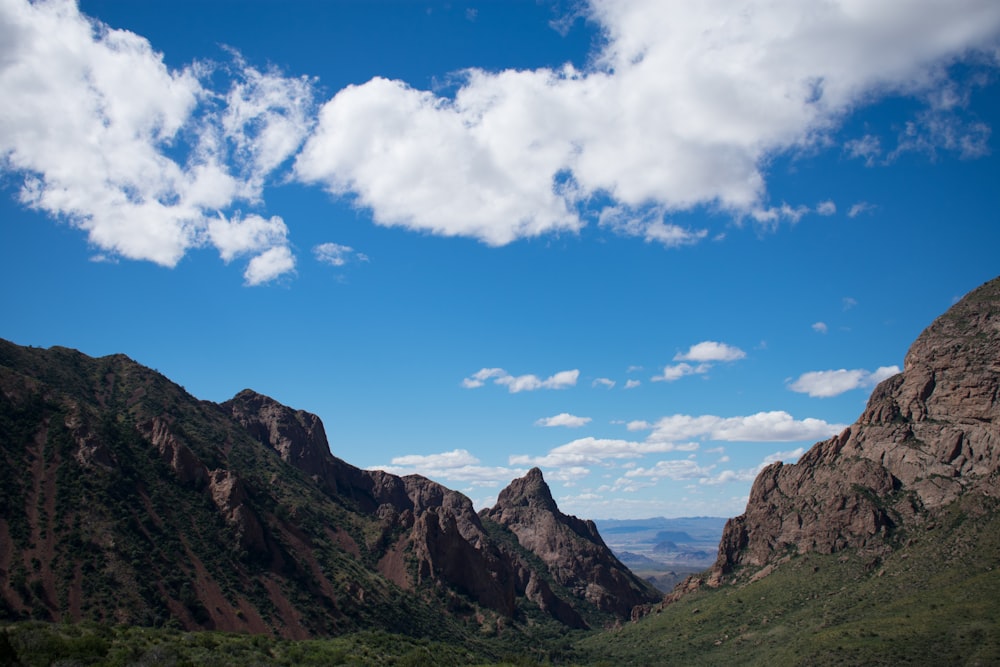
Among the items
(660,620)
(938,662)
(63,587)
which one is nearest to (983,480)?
(938,662)

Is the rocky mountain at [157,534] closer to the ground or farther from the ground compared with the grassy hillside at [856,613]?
farther from the ground

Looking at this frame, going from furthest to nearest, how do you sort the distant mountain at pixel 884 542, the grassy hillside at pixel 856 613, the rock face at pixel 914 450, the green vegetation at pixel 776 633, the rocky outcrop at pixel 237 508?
the rock face at pixel 914 450 < the rocky outcrop at pixel 237 508 < the distant mountain at pixel 884 542 < the grassy hillside at pixel 856 613 < the green vegetation at pixel 776 633

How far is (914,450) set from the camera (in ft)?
549

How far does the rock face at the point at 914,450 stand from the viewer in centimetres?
15588

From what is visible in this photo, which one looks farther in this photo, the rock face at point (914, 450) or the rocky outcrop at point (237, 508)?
the rock face at point (914, 450)

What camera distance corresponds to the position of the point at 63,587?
327 feet

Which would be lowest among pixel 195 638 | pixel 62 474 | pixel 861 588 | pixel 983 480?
pixel 861 588

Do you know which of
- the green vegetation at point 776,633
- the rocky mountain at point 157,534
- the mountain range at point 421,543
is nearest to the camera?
the green vegetation at point 776,633

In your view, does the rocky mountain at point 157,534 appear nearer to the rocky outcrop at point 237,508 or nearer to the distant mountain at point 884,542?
the rocky outcrop at point 237,508

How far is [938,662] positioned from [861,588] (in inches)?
2077

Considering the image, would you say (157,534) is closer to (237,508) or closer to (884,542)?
(237,508)

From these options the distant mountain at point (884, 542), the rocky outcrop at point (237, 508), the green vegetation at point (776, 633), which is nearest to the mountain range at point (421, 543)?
the rocky outcrop at point (237, 508)

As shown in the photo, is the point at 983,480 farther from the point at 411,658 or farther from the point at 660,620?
the point at 411,658

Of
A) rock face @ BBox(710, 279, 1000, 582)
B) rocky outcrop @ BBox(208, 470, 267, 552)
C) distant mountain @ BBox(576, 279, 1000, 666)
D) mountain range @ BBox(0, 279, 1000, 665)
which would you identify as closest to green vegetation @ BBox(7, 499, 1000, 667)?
distant mountain @ BBox(576, 279, 1000, 666)
